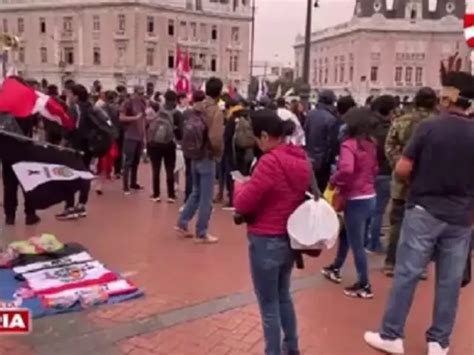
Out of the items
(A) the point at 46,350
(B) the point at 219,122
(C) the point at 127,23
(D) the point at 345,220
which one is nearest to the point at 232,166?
(B) the point at 219,122

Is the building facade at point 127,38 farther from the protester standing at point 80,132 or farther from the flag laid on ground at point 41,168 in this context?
the flag laid on ground at point 41,168

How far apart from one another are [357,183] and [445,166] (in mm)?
1523

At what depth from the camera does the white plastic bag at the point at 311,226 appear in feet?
12.9

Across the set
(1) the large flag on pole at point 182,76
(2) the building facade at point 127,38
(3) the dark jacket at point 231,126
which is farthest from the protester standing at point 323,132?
(2) the building facade at point 127,38

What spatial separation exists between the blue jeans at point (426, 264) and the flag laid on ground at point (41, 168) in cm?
359

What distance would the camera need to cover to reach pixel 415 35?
320 ft

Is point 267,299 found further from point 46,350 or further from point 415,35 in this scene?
point 415,35

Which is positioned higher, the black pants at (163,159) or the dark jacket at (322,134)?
the dark jacket at (322,134)

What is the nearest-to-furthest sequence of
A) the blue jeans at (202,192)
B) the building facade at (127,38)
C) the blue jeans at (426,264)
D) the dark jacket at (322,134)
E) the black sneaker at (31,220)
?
the blue jeans at (426,264) → the blue jeans at (202,192) → the dark jacket at (322,134) → the black sneaker at (31,220) → the building facade at (127,38)

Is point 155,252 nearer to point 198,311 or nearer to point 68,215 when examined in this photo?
point 198,311

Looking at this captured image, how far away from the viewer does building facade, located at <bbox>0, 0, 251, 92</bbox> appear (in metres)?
80.2

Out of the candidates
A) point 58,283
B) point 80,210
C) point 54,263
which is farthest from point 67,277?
point 80,210

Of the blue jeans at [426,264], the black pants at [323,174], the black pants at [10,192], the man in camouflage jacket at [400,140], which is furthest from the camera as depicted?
the black pants at [323,174]

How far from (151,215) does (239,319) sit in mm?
4205
